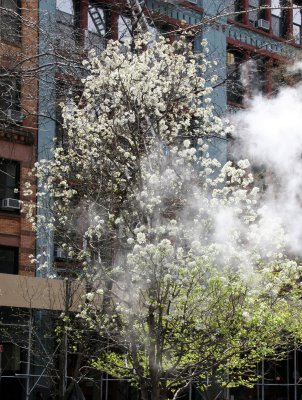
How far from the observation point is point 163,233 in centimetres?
1309

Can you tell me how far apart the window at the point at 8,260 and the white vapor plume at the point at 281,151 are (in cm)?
851

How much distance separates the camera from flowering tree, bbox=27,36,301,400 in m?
12.8

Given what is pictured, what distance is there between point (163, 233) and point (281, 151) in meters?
5.34

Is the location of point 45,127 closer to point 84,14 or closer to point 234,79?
point 84,14

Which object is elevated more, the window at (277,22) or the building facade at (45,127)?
the window at (277,22)

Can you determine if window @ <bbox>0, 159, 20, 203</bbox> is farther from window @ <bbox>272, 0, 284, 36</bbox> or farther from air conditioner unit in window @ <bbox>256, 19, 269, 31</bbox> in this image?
window @ <bbox>272, 0, 284, 36</bbox>

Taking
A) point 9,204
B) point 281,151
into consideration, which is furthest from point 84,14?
point 281,151

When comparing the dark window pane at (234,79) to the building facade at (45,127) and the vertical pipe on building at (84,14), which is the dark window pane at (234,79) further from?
the vertical pipe on building at (84,14)

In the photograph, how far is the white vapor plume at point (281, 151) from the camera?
16.6 meters

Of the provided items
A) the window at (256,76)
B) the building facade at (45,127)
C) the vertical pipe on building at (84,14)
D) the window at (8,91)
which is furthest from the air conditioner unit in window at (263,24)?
the window at (8,91)

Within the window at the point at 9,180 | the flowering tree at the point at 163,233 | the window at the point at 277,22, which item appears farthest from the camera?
the window at the point at 277,22

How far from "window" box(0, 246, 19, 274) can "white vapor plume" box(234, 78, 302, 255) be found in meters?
8.51

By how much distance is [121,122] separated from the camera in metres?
14.0

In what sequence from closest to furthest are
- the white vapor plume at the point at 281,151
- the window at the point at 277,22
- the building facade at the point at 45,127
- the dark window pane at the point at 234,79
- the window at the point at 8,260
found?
the white vapor plume at the point at 281,151 → the dark window pane at the point at 234,79 → the building facade at the point at 45,127 → the window at the point at 8,260 → the window at the point at 277,22
